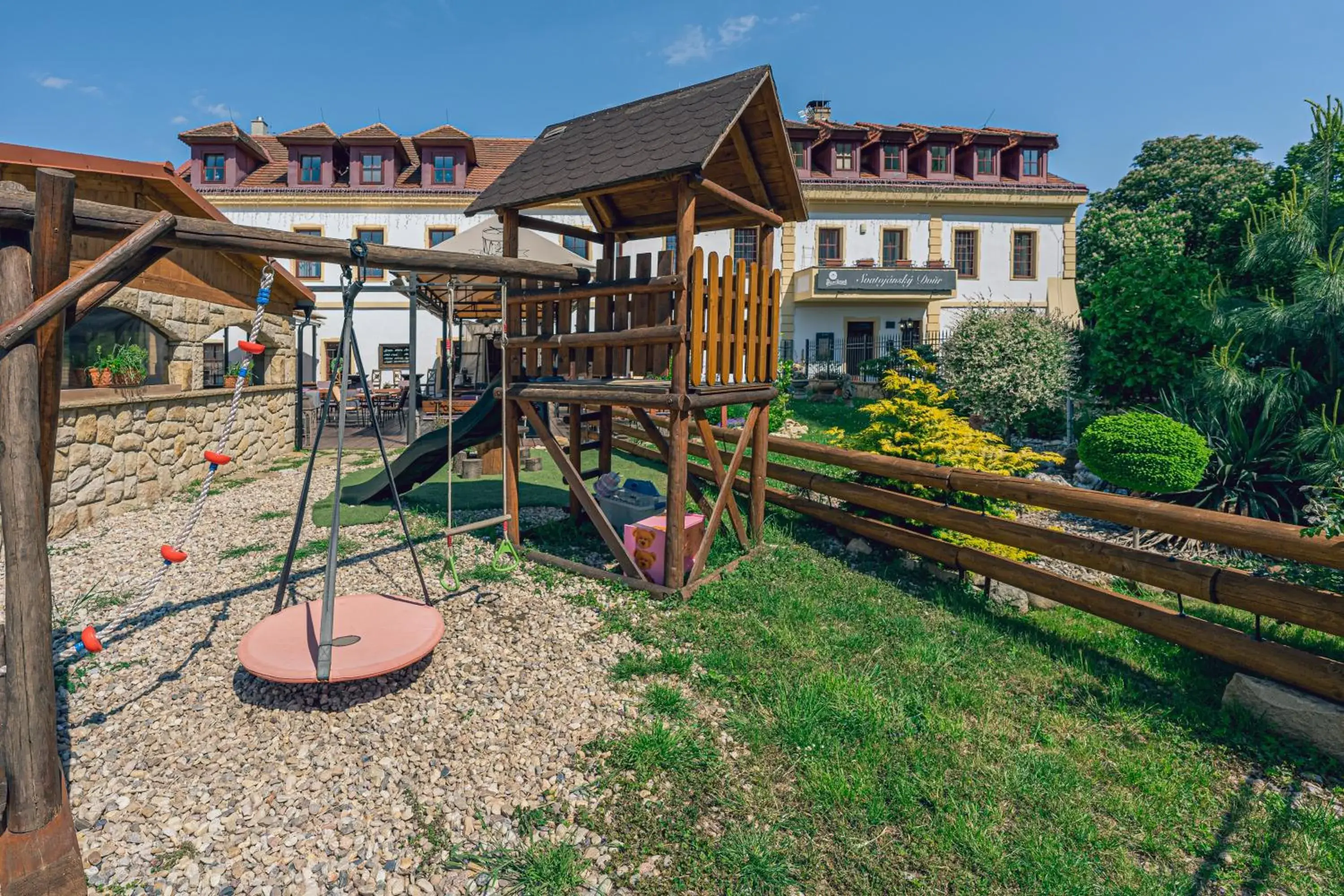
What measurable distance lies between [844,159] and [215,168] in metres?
24.1

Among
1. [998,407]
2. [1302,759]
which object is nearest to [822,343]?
[998,407]

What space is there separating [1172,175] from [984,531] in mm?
30308

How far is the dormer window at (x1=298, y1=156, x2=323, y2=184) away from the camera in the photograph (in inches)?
964

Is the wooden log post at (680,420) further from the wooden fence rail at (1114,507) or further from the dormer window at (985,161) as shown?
the dormer window at (985,161)

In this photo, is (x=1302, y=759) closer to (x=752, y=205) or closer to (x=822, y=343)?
(x=752, y=205)

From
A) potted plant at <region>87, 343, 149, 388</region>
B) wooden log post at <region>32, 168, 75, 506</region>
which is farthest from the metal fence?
wooden log post at <region>32, 168, 75, 506</region>

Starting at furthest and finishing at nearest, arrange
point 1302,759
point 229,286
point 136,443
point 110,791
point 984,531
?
point 229,286, point 136,443, point 984,531, point 1302,759, point 110,791

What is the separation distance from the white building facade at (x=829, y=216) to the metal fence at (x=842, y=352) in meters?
0.08

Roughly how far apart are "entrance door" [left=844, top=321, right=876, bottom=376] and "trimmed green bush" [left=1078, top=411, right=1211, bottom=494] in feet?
55.9

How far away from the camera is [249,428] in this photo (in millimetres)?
10875

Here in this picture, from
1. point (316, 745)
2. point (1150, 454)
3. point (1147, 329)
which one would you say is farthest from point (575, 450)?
point (1147, 329)

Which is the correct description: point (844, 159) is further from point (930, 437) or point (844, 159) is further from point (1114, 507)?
point (1114, 507)

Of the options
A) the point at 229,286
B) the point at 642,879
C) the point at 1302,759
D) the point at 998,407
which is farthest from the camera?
the point at 998,407

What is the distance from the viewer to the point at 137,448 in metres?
8.17
